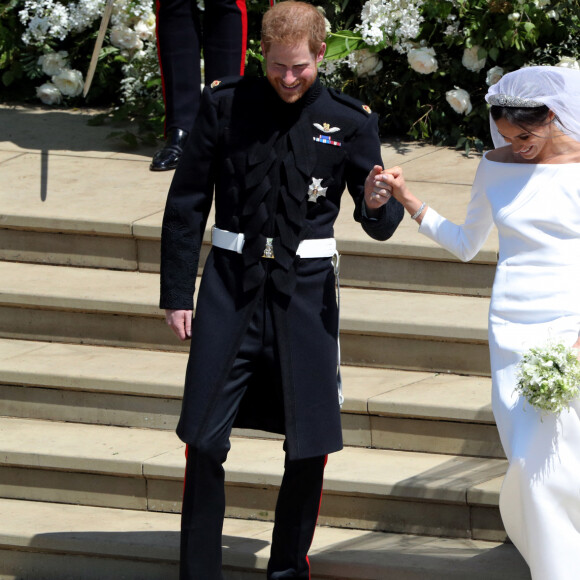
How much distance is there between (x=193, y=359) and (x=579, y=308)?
1098 mm

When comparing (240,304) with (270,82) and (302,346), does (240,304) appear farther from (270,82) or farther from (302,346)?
(270,82)

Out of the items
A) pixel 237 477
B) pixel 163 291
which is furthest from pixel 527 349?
pixel 237 477

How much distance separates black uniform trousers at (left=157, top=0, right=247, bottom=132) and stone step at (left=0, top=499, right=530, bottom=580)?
2.17 metres

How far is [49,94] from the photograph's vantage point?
25.4 feet

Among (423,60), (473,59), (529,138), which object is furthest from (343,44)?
(529,138)

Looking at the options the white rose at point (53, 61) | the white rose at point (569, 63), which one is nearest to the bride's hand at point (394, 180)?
the white rose at point (569, 63)

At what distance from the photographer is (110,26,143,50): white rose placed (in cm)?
738

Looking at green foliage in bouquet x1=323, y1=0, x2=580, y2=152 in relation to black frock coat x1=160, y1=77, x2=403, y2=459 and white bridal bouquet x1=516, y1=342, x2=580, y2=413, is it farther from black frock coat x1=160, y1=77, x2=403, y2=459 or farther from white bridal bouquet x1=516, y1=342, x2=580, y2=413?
white bridal bouquet x1=516, y1=342, x2=580, y2=413

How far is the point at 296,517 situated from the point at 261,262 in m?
0.78

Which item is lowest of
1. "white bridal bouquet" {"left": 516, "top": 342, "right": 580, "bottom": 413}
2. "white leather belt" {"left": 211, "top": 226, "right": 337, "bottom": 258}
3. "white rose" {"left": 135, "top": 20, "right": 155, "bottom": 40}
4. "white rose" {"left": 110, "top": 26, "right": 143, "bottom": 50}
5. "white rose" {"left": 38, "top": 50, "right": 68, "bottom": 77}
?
"white rose" {"left": 38, "top": 50, "right": 68, "bottom": 77}

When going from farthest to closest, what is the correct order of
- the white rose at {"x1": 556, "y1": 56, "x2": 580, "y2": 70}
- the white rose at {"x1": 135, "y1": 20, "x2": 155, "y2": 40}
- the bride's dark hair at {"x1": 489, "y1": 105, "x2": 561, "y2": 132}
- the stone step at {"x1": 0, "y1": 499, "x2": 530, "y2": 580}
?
the white rose at {"x1": 135, "y1": 20, "x2": 155, "y2": 40} → the white rose at {"x1": 556, "y1": 56, "x2": 580, "y2": 70} → the stone step at {"x1": 0, "y1": 499, "x2": 530, "y2": 580} → the bride's dark hair at {"x1": 489, "y1": 105, "x2": 561, "y2": 132}

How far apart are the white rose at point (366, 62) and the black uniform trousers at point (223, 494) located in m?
3.34

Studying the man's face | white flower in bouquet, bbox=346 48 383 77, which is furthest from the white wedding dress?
white flower in bouquet, bbox=346 48 383 77

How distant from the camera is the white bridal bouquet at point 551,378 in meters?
3.49
